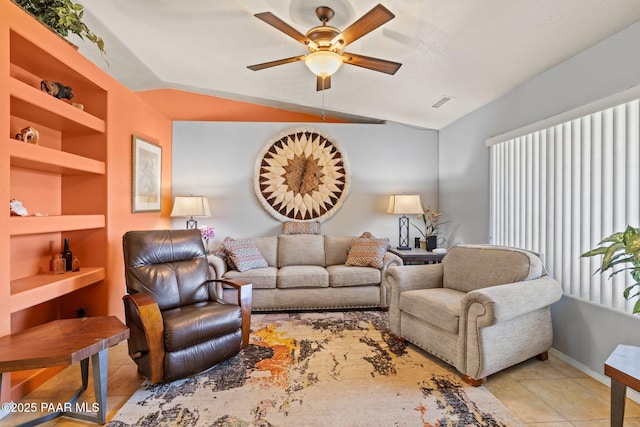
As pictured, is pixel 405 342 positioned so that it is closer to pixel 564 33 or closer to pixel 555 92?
pixel 555 92

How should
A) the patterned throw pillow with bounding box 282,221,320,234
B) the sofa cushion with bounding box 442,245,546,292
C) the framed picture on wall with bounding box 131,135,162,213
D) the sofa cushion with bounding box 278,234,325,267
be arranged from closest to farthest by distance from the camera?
the sofa cushion with bounding box 442,245,546,292 < the framed picture on wall with bounding box 131,135,162,213 < the sofa cushion with bounding box 278,234,325,267 < the patterned throw pillow with bounding box 282,221,320,234

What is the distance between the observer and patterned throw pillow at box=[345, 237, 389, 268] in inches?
152

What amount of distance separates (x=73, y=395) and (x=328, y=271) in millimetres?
2518

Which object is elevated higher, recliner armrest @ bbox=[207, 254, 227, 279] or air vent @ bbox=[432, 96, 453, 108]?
air vent @ bbox=[432, 96, 453, 108]

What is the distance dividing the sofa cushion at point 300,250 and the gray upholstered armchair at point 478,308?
1391 mm

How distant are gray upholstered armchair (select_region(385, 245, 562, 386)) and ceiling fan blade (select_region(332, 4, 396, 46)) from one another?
1868 mm

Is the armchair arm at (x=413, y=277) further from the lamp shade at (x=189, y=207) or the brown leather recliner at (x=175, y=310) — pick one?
the lamp shade at (x=189, y=207)

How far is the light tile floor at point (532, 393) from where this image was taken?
1848mm

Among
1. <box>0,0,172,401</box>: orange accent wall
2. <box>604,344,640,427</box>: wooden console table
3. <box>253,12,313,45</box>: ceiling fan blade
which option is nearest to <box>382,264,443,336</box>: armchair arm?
<box>604,344,640,427</box>: wooden console table

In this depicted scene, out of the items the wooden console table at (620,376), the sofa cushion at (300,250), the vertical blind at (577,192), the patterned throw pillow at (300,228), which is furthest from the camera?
the patterned throw pillow at (300,228)

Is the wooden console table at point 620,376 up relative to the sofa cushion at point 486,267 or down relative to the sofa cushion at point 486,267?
down

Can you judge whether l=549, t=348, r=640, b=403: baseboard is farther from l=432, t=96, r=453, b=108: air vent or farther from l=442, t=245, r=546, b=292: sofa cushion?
l=432, t=96, r=453, b=108: air vent

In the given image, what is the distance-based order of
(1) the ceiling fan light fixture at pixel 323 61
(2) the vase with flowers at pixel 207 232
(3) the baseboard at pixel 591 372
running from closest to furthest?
(3) the baseboard at pixel 591 372, (1) the ceiling fan light fixture at pixel 323 61, (2) the vase with flowers at pixel 207 232

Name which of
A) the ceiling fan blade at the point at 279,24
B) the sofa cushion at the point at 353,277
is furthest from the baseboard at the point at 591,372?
the ceiling fan blade at the point at 279,24
